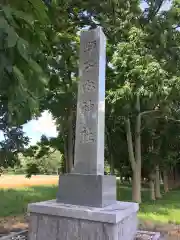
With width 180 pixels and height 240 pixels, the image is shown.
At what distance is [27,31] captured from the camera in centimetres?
255

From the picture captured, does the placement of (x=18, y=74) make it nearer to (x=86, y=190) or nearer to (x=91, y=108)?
(x=86, y=190)

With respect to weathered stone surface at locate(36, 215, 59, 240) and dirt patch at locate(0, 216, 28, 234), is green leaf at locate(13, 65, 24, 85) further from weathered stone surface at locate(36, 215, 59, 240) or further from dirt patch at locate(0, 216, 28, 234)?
dirt patch at locate(0, 216, 28, 234)

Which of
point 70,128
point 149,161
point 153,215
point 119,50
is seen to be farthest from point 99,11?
point 149,161

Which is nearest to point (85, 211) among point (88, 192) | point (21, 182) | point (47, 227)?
point (88, 192)

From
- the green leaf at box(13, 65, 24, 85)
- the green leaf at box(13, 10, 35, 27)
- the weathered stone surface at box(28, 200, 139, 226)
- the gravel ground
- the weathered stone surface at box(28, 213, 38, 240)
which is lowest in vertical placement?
the gravel ground

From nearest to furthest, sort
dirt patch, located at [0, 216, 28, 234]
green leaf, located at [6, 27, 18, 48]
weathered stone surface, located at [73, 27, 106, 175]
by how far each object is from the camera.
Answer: green leaf, located at [6, 27, 18, 48], weathered stone surface, located at [73, 27, 106, 175], dirt patch, located at [0, 216, 28, 234]

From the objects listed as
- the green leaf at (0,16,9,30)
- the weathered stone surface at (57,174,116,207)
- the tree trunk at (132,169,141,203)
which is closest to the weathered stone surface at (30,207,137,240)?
the weathered stone surface at (57,174,116,207)

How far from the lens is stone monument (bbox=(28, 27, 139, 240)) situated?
3.51 m

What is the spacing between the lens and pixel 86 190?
3.88 m

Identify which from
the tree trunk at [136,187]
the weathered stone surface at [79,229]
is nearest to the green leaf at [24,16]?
the weathered stone surface at [79,229]

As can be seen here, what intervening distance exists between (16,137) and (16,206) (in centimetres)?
244

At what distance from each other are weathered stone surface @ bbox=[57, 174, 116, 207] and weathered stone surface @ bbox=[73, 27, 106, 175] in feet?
0.62

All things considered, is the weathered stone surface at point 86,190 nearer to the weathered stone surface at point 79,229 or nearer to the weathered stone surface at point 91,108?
the weathered stone surface at point 91,108

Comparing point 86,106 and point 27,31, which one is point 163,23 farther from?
point 27,31
